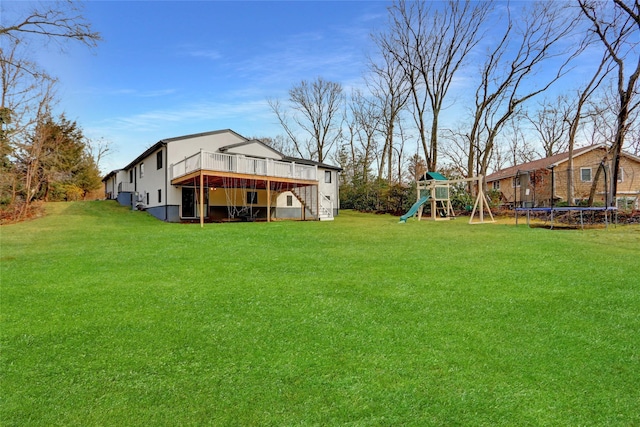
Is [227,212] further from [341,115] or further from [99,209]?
[341,115]

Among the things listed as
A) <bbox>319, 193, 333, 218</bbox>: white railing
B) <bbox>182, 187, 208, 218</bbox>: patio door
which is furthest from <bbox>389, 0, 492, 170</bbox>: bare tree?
<bbox>182, 187, 208, 218</bbox>: patio door

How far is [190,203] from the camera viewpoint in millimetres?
19984

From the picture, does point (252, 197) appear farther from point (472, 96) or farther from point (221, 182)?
point (472, 96)

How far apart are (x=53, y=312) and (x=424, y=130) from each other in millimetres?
27518

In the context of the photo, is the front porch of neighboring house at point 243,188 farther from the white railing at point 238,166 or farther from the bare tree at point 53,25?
the bare tree at point 53,25

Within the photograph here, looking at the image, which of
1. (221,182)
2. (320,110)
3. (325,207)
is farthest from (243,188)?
(320,110)

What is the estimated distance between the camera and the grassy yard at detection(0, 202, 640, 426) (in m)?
2.59

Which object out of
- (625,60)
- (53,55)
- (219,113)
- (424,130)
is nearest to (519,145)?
(424,130)

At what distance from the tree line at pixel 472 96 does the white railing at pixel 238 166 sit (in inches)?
352

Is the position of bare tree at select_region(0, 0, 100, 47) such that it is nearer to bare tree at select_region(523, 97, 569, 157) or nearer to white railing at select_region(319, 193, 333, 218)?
white railing at select_region(319, 193, 333, 218)

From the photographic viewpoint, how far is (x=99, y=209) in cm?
2220

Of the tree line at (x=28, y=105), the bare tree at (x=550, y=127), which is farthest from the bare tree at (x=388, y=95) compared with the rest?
the tree line at (x=28, y=105)

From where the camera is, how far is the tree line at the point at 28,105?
14.5 metres

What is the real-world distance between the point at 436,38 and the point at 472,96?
4.97m
